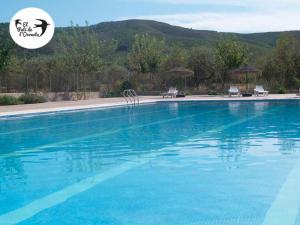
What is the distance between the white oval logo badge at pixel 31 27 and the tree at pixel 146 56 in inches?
273

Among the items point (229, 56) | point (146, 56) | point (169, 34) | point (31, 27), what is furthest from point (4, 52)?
point (169, 34)

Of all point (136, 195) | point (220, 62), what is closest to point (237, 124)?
point (136, 195)

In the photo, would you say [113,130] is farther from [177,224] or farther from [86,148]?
[177,224]

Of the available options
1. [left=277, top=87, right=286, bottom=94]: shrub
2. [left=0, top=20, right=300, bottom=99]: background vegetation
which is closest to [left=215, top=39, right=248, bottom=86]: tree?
[left=0, top=20, right=300, bottom=99]: background vegetation

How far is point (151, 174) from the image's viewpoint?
23.3 ft

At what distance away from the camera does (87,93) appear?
85.7 feet

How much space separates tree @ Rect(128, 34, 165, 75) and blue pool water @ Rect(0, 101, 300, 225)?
17.4m

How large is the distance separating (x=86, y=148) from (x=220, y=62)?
20.9m

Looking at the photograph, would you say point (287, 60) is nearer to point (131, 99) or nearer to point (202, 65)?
point (202, 65)

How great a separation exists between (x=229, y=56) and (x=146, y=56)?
5549 mm

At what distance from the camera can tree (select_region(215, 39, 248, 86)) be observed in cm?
2902

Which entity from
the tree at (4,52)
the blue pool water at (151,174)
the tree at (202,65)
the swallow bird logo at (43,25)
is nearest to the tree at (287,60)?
the tree at (202,65)

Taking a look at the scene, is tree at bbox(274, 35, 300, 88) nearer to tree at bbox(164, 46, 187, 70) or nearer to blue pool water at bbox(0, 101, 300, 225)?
tree at bbox(164, 46, 187, 70)

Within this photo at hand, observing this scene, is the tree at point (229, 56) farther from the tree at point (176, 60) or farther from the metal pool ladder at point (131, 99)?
the metal pool ladder at point (131, 99)
